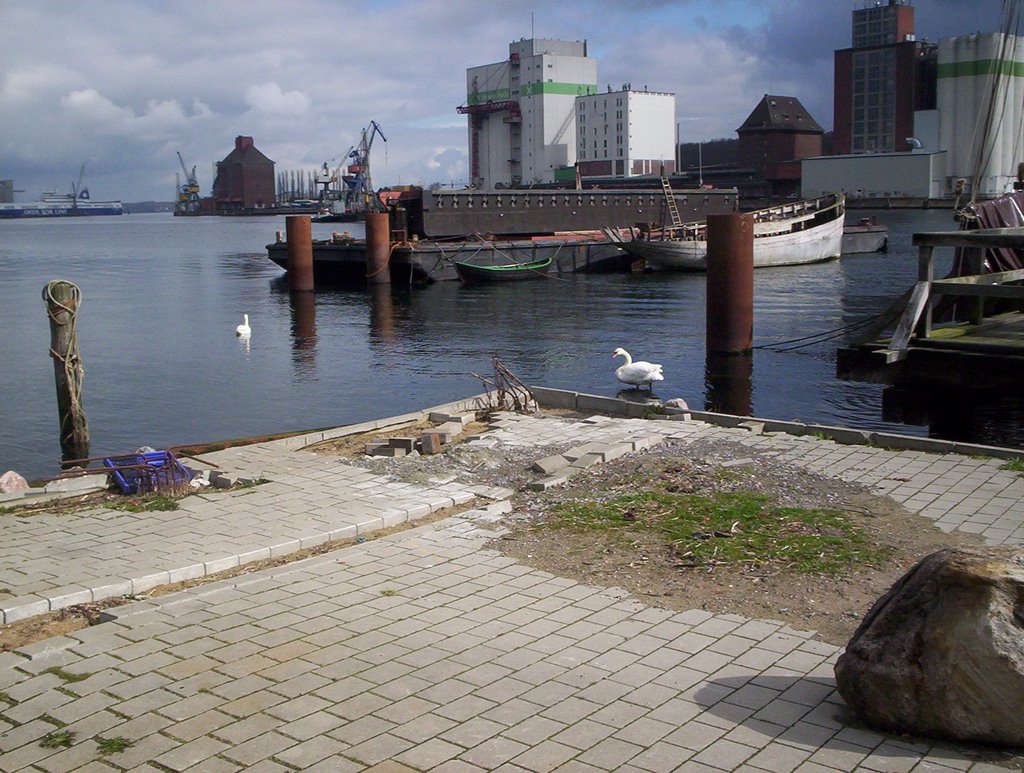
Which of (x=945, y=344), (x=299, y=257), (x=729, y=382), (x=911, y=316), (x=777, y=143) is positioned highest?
(x=777, y=143)

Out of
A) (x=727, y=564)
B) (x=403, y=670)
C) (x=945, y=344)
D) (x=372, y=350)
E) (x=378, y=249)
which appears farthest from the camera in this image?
(x=378, y=249)

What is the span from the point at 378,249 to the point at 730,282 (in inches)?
1094

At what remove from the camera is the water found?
60.9 ft

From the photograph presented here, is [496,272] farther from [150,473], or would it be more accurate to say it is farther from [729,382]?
[150,473]

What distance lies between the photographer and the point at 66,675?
5.27 meters

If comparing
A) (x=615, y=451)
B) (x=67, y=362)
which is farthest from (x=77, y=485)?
(x=67, y=362)

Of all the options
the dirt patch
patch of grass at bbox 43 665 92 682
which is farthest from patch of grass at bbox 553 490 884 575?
patch of grass at bbox 43 665 92 682

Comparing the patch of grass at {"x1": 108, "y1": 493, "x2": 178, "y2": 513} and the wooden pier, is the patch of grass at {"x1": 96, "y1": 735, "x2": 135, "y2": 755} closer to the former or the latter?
the patch of grass at {"x1": 108, "y1": 493, "x2": 178, "y2": 513}

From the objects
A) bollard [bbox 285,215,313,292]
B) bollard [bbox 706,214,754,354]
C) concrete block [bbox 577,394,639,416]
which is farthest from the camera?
bollard [bbox 285,215,313,292]

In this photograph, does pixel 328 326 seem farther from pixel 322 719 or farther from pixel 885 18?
pixel 885 18

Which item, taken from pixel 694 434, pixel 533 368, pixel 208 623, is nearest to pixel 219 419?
pixel 533 368

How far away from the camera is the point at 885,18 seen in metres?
144

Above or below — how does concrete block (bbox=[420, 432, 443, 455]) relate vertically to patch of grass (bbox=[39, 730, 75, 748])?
above

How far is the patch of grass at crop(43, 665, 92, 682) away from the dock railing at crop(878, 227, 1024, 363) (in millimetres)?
10836
